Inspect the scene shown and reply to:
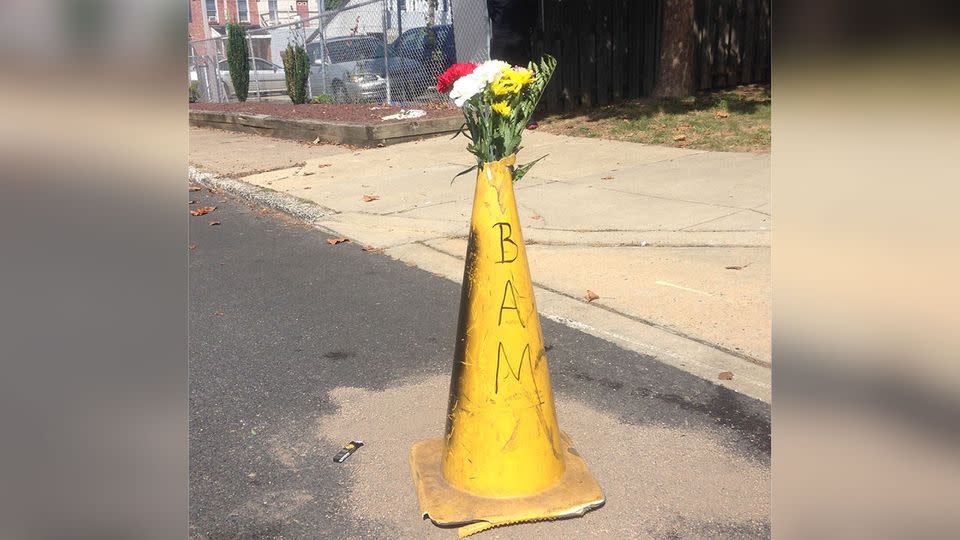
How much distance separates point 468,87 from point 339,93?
14666mm

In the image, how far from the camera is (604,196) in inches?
308

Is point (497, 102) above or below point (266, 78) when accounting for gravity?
below

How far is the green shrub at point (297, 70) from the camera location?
1695cm

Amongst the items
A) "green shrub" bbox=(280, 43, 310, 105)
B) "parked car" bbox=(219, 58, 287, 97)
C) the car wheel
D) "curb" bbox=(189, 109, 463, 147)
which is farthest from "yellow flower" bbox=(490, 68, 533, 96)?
"parked car" bbox=(219, 58, 287, 97)

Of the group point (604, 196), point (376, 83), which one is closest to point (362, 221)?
point (604, 196)

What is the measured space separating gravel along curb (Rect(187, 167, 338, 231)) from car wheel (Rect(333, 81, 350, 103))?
6.47 m

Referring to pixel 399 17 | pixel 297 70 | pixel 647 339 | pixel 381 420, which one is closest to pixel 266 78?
pixel 297 70

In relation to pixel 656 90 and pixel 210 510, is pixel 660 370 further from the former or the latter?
pixel 656 90

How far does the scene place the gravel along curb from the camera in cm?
806

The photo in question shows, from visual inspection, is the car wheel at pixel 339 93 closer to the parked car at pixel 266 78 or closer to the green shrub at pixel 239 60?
the green shrub at pixel 239 60

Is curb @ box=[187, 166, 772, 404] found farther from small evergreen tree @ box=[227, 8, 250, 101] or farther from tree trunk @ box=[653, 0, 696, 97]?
small evergreen tree @ box=[227, 8, 250, 101]

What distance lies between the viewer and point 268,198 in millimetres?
8797

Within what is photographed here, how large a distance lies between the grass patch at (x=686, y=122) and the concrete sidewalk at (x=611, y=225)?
1.25 feet

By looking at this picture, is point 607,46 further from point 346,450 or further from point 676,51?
point 346,450
